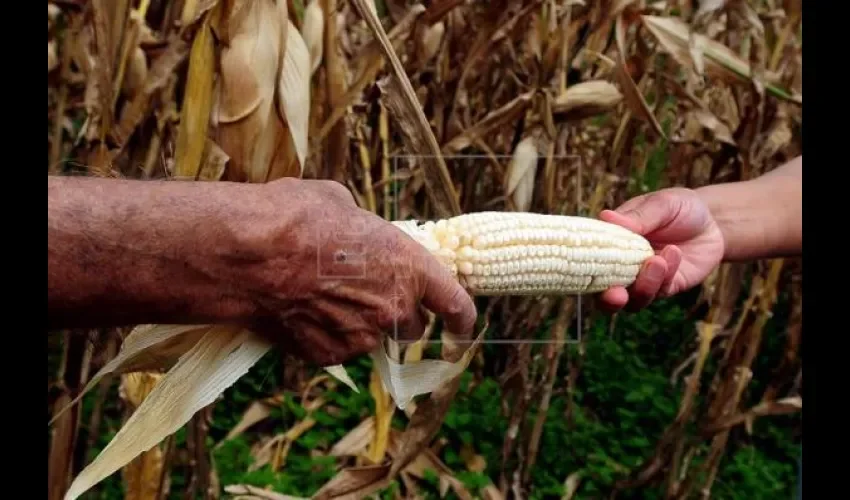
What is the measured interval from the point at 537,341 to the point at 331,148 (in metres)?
0.59

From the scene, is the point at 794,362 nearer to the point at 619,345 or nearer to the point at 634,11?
the point at 619,345

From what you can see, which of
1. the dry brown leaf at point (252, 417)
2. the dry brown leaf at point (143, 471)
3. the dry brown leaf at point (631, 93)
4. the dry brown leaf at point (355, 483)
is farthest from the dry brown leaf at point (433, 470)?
the dry brown leaf at point (631, 93)

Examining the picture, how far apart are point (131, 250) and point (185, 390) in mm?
174

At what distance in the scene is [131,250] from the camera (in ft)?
2.25

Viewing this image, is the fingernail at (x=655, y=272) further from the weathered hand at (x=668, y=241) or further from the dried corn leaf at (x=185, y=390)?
the dried corn leaf at (x=185, y=390)

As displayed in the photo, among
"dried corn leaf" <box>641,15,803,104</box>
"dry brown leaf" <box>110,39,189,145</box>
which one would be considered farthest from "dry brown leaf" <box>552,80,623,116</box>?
"dry brown leaf" <box>110,39,189,145</box>

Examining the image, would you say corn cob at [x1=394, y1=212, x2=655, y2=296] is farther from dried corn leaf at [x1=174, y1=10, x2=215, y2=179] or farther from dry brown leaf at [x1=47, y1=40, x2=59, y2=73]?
→ dry brown leaf at [x1=47, y1=40, x2=59, y2=73]

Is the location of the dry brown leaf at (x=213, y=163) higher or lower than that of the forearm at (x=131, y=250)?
higher

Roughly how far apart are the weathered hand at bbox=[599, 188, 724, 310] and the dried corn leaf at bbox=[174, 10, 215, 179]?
477 millimetres

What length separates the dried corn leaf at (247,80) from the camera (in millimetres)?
992

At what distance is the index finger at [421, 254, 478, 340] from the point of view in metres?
0.81

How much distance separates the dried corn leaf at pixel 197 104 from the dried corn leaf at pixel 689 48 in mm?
733

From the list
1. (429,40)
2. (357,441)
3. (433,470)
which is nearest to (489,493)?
(433,470)

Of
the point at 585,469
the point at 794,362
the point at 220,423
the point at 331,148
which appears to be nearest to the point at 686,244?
the point at 331,148
